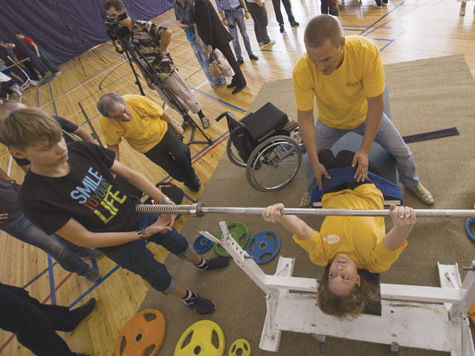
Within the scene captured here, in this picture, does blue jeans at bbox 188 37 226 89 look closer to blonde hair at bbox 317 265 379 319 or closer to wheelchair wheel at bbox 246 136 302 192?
wheelchair wheel at bbox 246 136 302 192

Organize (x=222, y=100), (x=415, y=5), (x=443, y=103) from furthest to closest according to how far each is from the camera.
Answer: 1. (x=415, y=5)
2. (x=222, y=100)
3. (x=443, y=103)

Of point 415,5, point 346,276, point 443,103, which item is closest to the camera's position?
point 346,276

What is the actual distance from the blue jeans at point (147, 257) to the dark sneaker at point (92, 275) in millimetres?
1073

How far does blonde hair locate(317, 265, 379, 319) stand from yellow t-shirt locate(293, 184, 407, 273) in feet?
0.37

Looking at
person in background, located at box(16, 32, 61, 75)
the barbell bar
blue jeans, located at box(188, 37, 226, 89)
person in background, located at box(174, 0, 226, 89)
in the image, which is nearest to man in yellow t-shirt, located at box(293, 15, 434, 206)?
the barbell bar

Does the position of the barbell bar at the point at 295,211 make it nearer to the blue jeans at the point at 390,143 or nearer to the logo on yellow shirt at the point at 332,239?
the logo on yellow shirt at the point at 332,239

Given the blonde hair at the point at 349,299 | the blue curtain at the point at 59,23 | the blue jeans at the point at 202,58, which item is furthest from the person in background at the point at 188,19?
the blue curtain at the point at 59,23

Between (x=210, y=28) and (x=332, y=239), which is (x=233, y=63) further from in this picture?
(x=332, y=239)

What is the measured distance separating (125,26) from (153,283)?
95.1 inches

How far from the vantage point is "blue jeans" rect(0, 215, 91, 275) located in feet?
6.28

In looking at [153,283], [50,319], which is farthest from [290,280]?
[50,319]

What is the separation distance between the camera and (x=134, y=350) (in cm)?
180

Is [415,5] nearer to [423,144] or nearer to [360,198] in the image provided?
[423,144]

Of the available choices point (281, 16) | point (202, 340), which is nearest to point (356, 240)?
point (202, 340)
